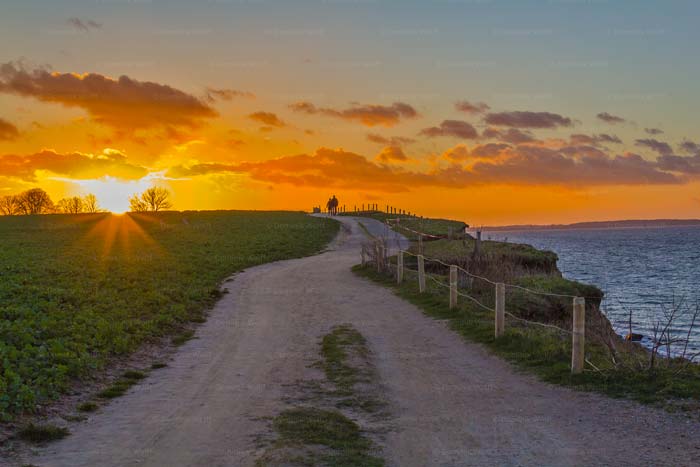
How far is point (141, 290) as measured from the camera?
2614cm

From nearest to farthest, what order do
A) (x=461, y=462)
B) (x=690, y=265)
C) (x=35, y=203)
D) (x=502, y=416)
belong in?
(x=461, y=462) → (x=502, y=416) → (x=690, y=265) → (x=35, y=203)

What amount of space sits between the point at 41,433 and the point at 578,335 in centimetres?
1025

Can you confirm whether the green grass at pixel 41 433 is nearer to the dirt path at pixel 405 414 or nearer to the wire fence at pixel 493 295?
the dirt path at pixel 405 414

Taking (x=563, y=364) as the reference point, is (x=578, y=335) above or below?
above

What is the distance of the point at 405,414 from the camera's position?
10812 mm

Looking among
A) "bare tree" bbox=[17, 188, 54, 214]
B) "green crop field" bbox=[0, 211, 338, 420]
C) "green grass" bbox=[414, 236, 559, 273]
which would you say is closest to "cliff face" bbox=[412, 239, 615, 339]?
"green grass" bbox=[414, 236, 559, 273]

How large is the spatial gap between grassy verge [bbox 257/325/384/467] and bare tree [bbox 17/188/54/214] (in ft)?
520

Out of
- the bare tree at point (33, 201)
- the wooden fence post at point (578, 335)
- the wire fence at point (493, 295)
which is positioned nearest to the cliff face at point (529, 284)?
the wire fence at point (493, 295)

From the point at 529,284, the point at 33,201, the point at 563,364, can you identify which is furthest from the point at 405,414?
the point at 33,201

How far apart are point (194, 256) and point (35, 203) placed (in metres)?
129

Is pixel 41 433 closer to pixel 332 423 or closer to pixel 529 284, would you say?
pixel 332 423

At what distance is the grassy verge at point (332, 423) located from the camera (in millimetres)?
8523

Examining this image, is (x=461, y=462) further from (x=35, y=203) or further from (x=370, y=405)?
(x=35, y=203)

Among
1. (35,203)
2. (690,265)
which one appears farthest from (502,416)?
(35,203)
